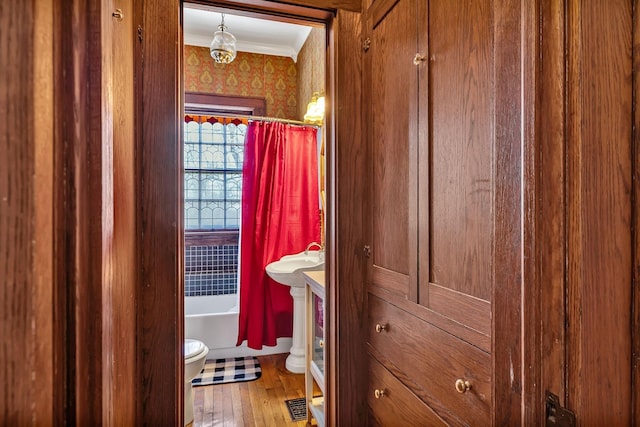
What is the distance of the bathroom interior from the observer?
2.88 metres

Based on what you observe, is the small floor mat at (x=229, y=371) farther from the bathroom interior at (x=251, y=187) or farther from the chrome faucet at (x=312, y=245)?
the chrome faucet at (x=312, y=245)

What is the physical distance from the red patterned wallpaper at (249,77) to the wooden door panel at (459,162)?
265 centimetres

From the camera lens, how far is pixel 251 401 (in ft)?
7.35

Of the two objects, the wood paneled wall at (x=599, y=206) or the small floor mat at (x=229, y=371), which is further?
the small floor mat at (x=229, y=371)

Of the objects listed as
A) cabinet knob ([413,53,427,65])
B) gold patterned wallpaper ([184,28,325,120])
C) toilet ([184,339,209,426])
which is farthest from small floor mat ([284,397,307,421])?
gold patterned wallpaper ([184,28,325,120])

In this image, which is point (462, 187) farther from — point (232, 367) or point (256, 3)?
point (232, 367)

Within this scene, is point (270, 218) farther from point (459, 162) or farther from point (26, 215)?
point (26, 215)

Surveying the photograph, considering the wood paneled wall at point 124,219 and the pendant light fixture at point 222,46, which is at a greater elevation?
the pendant light fixture at point 222,46

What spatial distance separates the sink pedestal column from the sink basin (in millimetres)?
168

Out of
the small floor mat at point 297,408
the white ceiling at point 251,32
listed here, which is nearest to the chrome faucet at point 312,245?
the small floor mat at point 297,408

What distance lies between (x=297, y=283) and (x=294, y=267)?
0.15m

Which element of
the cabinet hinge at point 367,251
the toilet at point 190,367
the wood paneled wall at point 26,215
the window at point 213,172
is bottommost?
the toilet at point 190,367

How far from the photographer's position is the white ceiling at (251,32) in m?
2.93

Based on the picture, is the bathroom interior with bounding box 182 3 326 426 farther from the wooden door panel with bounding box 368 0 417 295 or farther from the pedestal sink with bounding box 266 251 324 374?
the wooden door panel with bounding box 368 0 417 295
